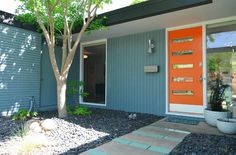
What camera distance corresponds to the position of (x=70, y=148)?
254cm

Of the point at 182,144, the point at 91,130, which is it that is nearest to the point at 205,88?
the point at 182,144

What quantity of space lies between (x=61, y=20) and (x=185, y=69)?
11.7 ft

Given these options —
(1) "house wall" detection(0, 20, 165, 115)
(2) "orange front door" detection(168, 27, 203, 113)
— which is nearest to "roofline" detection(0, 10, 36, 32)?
(1) "house wall" detection(0, 20, 165, 115)

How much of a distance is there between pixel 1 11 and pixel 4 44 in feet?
2.62

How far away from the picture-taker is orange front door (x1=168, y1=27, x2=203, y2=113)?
4336mm

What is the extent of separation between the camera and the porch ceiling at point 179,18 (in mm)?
3512

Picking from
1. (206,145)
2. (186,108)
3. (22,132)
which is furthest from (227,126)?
(22,132)


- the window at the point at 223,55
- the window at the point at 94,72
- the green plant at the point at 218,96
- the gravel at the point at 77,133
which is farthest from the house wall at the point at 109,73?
the green plant at the point at 218,96

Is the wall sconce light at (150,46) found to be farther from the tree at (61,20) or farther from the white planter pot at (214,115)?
the white planter pot at (214,115)

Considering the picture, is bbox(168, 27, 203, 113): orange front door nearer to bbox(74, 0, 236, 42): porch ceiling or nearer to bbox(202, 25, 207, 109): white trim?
bbox(202, 25, 207, 109): white trim

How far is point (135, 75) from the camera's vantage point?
208 inches

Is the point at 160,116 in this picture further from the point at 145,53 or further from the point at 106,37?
the point at 106,37

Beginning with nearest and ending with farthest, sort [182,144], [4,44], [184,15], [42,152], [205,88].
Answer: [42,152] → [182,144] → [184,15] → [205,88] → [4,44]

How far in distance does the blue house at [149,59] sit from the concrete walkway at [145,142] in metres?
1.38
